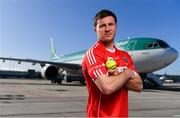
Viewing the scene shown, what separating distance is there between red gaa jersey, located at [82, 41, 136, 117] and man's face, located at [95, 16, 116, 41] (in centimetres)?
6

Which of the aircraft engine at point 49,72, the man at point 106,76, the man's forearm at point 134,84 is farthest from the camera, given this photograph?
the aircraft engine at point 49,72

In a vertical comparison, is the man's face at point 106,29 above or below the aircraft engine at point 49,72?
above

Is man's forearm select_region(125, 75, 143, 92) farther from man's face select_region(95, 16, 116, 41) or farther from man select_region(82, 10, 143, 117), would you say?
man's face select_region(95, 16, 116, 41)

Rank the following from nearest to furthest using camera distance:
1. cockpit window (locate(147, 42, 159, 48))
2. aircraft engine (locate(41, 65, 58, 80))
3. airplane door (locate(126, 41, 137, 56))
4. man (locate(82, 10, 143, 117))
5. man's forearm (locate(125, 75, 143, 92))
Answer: man (locate(82, 10, 143, 117)), man's forearm (locate(125, 75, 143, 92)), cockpit window (locate(147, 42, 159, 48)), airplane door (locate(126, 41, 137, 56)), aircraft engine (locate(41, 65, 58, 80))

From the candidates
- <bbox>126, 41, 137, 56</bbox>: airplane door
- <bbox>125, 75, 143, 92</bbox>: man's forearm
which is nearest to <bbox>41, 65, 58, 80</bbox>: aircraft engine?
<bbox>126, 41, 137, 56</bbox>: airplane door

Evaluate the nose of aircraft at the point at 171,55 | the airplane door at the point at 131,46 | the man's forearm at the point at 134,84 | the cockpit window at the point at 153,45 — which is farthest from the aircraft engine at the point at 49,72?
the man's forearm at the point at 134,84

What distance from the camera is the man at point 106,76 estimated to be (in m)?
2.24

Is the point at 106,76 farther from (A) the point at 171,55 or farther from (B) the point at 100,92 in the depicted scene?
(A) the point at 171,55

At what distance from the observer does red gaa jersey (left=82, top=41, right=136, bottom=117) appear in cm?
229

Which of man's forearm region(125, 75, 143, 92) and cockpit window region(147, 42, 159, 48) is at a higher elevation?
cockpit window region(147, 42, 159, 48)

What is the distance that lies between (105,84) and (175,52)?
69.5ft

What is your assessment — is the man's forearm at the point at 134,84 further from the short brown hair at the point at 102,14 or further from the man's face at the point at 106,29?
the short brown hair at the point at 102,14

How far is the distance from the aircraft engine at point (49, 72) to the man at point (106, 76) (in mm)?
26931

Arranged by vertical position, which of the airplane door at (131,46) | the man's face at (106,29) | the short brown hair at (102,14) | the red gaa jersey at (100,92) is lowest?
the red gaa jersey at (100,92)
